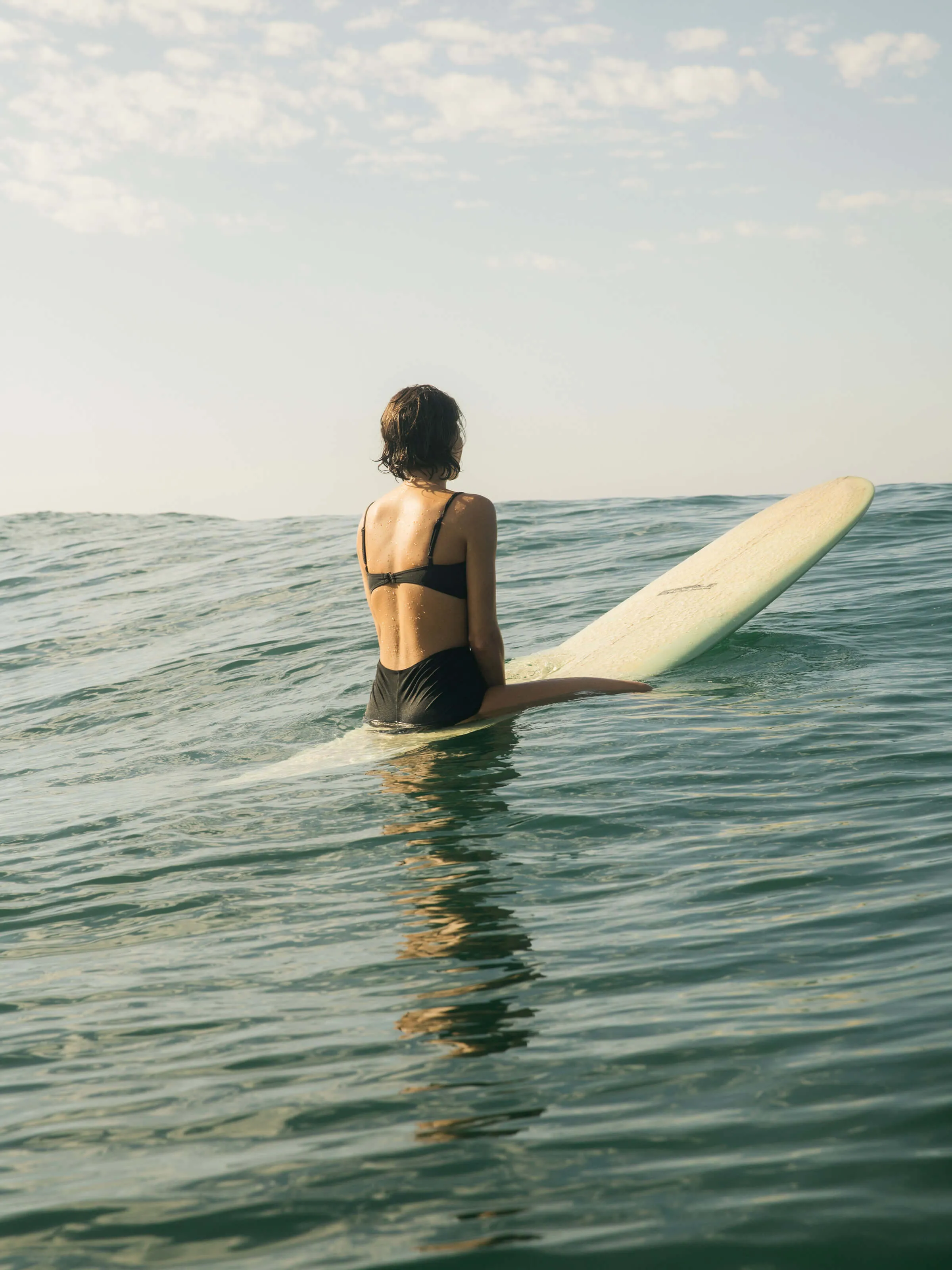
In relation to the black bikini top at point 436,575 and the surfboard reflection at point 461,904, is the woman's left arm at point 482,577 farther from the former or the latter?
the surfboard reflection at point 461,904

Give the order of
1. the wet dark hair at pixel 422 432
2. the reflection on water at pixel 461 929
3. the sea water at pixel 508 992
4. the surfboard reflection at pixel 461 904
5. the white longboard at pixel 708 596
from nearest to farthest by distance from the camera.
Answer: the sea water at pixel 508 992 < the reflection on water at pixel 461 929 < the surfboard reflection at pixel 461 904 < the wet dark hair at pixel 422 432 < the white longboard at pixel 708 596

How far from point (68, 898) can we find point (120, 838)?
27.8 inches

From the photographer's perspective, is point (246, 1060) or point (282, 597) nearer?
point (246, 1060)

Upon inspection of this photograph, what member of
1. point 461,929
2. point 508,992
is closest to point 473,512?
point 461,929

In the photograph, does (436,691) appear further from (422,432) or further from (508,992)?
(508,992)

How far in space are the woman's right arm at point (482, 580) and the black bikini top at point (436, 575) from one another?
3 centimetres

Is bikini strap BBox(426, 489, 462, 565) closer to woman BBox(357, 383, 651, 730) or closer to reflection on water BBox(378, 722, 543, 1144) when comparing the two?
woman BBox(357, 383, 651, 730)

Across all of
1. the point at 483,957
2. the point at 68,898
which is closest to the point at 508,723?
the point at 68,898

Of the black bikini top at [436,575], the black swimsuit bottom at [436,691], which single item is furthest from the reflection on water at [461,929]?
the black bikini top at [436,575]

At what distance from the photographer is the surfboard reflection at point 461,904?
231cm

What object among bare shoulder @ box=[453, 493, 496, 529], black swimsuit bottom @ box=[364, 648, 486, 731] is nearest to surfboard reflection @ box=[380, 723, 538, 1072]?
black swimsuit bottom @ box=[364, 648, 486, 731]

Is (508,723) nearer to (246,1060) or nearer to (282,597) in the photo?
(246,1060)

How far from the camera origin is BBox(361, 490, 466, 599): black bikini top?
488 cm

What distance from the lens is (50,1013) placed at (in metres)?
2.67
